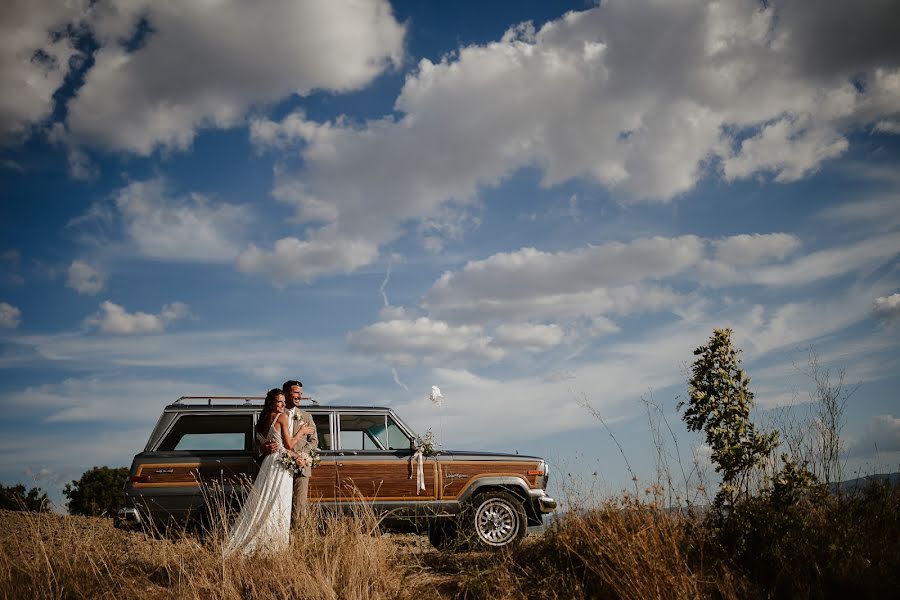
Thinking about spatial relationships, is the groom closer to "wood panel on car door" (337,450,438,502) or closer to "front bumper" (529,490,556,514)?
"wood panel on car door" (337,450,438,502)

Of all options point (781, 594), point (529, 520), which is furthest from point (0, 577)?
point (781, 594)

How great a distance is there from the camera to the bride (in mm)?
6609

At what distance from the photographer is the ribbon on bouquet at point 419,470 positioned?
8.12m

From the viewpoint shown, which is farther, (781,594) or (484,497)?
(484,497)

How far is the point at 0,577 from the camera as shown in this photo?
5.93 m

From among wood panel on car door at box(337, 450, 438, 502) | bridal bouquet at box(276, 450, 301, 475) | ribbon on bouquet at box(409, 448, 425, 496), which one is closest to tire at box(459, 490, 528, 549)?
wood panel on car door at box(337, 450, 438, 502)

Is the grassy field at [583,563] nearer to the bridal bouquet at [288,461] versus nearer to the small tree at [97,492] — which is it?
the bridal bouquet at [288,461]

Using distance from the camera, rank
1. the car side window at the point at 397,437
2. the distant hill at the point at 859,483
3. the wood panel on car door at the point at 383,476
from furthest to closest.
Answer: the car side window at the point at 397,437
the wood panel on car door at the point at 383,476
the distant hill at the point at 859,483

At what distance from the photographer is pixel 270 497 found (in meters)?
7.07

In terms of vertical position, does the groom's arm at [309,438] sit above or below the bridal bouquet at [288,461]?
above

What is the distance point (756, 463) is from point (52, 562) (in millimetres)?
7782

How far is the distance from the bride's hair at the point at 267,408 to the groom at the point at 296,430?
0.48ft

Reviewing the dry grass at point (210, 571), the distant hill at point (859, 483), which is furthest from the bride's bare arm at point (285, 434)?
the distant hill at point (859, 483)

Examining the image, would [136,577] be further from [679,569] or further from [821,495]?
[821,495]
